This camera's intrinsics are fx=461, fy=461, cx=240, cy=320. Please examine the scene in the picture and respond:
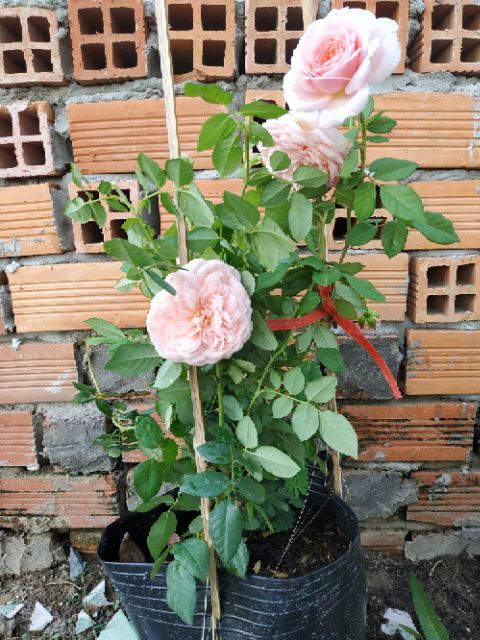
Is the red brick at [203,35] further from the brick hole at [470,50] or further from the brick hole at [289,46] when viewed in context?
the brick hole at [470,50]

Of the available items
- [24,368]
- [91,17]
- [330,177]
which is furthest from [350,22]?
[24,368]

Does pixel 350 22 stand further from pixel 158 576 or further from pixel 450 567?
pixel 450 567

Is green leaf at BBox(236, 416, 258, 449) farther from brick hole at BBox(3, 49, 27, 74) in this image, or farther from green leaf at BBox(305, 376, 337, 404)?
brick hole at BBox(3, 49, 27, 74)

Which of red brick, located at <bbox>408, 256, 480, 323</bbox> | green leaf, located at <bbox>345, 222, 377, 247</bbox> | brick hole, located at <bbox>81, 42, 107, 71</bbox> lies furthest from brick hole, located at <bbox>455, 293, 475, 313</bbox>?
brick hole, located at <bbox>81, 42, 107, 71</bbox>

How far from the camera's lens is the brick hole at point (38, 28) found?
3.12 feet

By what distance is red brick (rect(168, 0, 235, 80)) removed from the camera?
3.07 ft

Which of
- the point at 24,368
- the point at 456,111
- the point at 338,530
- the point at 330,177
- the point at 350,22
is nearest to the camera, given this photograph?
the point at 350,22

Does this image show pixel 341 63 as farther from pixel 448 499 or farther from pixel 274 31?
pixel 448 499

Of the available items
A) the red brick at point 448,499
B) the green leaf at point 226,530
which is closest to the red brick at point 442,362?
the red brick at point 448,499

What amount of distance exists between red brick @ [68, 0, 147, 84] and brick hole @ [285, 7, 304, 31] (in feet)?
0.98

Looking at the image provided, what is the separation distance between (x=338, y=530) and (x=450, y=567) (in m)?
0.52

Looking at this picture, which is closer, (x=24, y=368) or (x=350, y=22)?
(x=350, y=22)

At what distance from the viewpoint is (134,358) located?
62 cm

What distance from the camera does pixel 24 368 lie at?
108 centimetres
